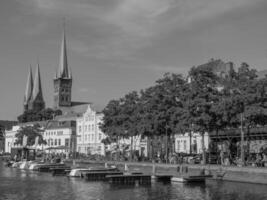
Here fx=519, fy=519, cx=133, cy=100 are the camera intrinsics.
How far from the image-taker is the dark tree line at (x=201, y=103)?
67312 mm

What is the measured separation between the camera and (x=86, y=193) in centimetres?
5078

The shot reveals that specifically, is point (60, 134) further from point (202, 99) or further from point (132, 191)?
point (132, 191)

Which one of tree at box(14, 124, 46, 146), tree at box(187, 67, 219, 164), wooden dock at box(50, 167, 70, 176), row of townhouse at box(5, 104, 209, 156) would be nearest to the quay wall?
tree at box(187, 67, 219, 164)

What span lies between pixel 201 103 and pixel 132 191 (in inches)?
841

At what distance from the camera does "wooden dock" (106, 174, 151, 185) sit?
62069 millimetres

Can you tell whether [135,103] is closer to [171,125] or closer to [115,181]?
[171,125]

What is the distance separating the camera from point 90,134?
5969 inches

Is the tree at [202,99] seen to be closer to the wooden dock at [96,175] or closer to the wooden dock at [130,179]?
the wooden dock at [130,179]

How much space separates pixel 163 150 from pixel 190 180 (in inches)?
1791

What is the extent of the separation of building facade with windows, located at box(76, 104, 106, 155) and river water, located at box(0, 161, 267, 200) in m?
84.0

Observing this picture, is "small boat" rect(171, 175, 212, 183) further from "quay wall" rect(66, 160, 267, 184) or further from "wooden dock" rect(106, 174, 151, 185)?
"wooden dock" rect(106, 174, 151, 185)

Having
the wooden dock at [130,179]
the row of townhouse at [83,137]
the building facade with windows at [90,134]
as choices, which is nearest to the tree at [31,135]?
the row of townhouse at [83,137]

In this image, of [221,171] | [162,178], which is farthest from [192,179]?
[221,171]

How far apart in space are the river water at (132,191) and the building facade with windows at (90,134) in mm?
84039
